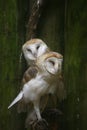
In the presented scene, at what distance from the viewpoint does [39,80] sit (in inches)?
95.4

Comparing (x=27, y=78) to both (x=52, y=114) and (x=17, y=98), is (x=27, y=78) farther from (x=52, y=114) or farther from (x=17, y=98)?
(x=52, y=114)

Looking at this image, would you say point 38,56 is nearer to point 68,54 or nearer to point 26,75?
point 26,75

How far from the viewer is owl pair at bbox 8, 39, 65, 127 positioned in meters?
2.39

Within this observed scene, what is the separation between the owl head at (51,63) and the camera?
7.77 ft

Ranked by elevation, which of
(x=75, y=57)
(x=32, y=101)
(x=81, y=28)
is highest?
(x=81, y=28)

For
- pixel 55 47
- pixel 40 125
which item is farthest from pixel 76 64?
pixel 40 125

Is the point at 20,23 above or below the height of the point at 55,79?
above

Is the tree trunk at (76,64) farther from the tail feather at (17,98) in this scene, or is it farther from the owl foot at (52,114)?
the tail feather at (17,98)

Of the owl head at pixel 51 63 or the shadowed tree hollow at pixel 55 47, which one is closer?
the owl head at pixel 51 63

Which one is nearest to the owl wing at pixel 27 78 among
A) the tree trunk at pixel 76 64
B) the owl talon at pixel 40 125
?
the owl talon at pixel 40 125

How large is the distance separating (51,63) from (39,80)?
0.38 feet

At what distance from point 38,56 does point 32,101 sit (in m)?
0.25

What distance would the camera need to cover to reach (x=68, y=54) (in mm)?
2719

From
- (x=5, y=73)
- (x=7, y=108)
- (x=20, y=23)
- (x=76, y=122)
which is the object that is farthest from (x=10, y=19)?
(x=76, y=122)
